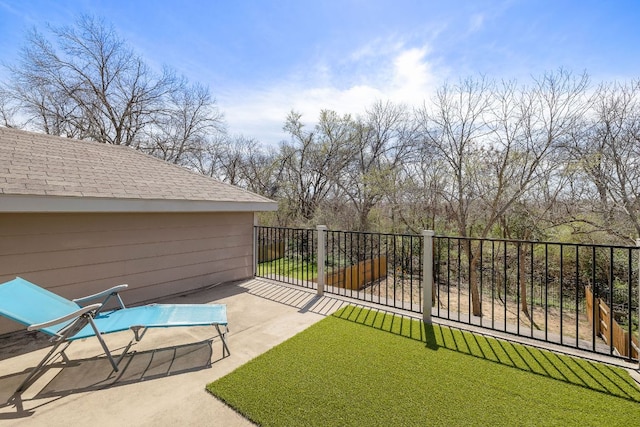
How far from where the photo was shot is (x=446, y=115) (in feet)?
35.0

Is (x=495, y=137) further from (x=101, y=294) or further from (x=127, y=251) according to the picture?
(x=101, y=294)

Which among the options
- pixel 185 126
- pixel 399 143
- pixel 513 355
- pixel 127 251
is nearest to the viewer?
pixel 513 355

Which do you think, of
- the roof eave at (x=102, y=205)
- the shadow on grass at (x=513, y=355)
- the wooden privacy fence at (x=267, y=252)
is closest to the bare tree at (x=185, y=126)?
the wooden privacy fence at (x=267, y=252)

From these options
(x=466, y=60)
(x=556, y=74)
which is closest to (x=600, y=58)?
(x=556, y=74)

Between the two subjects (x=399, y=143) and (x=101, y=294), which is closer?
(x=101, y=294)

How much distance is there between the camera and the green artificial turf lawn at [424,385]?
2.12 m

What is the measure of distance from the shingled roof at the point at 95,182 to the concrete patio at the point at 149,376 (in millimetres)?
1713

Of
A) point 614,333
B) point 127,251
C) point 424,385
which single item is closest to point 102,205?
point 127,251

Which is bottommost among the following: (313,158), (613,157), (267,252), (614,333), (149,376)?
(614,333)

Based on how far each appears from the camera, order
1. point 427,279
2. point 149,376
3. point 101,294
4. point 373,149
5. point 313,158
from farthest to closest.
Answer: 1. point 313,158
2. point 373,149
3. point 427,279
4. point 101,294
5. point 149,376

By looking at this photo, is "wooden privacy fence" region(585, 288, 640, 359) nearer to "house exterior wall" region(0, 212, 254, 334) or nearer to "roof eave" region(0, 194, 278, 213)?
"house exterior wall" region(0, 212, 254, 334)

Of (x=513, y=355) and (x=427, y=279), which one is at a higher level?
(x=427, y=279)

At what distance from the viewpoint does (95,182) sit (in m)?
4.30

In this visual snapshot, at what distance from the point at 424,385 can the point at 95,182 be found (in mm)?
5041
